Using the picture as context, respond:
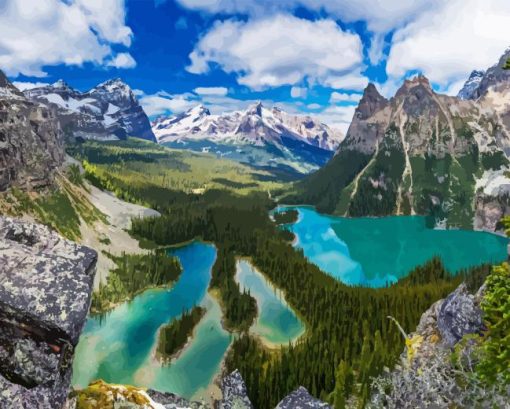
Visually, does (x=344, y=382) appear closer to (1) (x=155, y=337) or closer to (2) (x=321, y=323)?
(2) (x=321, y=323)

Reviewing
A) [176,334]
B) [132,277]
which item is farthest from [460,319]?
[132,277]

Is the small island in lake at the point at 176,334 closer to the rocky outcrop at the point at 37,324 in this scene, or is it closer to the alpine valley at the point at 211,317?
the alpine valley at the point at 211,317

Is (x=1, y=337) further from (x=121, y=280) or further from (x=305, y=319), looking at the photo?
(x=121, y=280)

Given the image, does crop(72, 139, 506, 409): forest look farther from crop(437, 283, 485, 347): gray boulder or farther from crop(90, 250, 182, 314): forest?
crop(90, 250, 182, 314): forest

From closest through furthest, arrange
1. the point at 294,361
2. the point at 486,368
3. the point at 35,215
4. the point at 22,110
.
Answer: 1. the point at 486,368
2. the point at 294,361
3. the point at 35,215
4. the point at 22,110

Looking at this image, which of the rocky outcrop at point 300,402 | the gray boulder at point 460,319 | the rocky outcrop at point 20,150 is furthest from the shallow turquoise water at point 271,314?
the rocky outcrop at point 20,150

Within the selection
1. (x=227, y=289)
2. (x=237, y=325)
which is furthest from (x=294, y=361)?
(x=227, y=289)

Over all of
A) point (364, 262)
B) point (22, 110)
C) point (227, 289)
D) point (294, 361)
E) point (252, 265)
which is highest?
point (22, 110)
